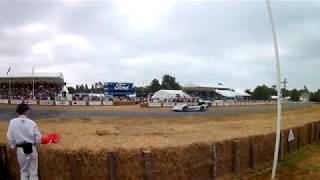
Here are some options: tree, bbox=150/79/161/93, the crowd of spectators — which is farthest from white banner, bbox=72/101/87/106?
tree, bbox=150/79/161/93

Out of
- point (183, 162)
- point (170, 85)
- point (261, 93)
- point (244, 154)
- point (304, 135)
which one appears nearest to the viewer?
point (183, 162)

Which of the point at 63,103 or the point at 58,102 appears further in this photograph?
the point at 63,103

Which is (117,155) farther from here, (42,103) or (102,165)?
(42,103)

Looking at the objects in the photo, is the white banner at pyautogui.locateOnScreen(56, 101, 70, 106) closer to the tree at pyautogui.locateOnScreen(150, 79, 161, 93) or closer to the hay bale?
the hay bale

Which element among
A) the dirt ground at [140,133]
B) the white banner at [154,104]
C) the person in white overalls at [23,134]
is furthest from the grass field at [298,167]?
the white banner at [154,104]

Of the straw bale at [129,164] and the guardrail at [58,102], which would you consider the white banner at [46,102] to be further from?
the straw bale at [129,164]

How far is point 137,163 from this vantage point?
10.0 meters

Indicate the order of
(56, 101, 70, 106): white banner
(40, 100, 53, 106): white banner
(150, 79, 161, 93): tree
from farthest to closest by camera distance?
(150, 79, 161, 93): tree → (56, 101, 70, 106): white banner → (40, 100, 53, 106): white banner

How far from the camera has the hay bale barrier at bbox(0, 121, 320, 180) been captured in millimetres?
9672

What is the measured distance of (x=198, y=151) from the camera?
37.1 feet

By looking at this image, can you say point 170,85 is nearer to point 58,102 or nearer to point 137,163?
point 58,102

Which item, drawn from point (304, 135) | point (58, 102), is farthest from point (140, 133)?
point (58, 102)

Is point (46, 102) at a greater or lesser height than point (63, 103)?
greater

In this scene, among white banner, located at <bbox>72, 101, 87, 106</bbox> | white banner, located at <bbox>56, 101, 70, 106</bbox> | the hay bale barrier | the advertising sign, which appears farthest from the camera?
the advertising sign
